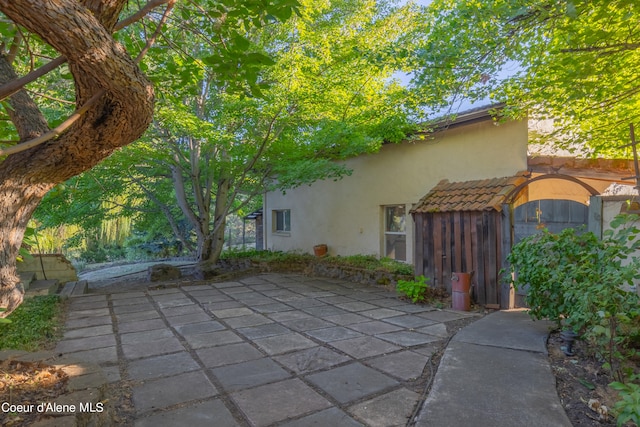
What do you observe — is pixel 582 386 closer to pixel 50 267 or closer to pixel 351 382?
pixel 351 382

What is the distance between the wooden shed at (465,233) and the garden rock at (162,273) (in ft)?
21.3

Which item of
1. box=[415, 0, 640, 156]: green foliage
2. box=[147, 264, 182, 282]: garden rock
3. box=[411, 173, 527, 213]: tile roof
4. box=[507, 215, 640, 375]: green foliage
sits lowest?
box=[147, 264, 182, 282]: garden rock

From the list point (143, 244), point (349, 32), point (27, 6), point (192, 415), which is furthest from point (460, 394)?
point (143, 244)

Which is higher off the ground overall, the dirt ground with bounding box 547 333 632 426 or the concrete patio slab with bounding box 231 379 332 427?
the dirt ground with bounding box 547 333 632 426

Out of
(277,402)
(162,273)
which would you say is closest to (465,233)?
(277,402)

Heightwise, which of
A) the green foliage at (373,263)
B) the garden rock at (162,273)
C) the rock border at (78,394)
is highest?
the green foliage at (373,263)

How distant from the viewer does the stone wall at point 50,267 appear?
788 cm

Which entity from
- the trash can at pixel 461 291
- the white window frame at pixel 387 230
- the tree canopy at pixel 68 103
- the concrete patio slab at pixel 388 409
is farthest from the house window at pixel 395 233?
the tree canopy at pixel 68 103

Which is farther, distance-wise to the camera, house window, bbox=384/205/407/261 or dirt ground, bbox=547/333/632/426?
house window, bbox=384/205/407/261

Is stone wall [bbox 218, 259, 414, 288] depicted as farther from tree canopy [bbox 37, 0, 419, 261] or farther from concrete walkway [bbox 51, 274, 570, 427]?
concrete walkway [bbox 51, 274, 570, 427]

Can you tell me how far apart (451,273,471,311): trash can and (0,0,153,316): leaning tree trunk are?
195 inches

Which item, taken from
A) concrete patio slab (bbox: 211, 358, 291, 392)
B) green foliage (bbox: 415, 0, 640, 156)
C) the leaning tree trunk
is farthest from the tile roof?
the leaning tree trunk

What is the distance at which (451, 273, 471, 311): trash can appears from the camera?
545 cm

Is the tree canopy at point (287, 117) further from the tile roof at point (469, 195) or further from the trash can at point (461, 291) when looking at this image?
the trash can at point (461, 291)
